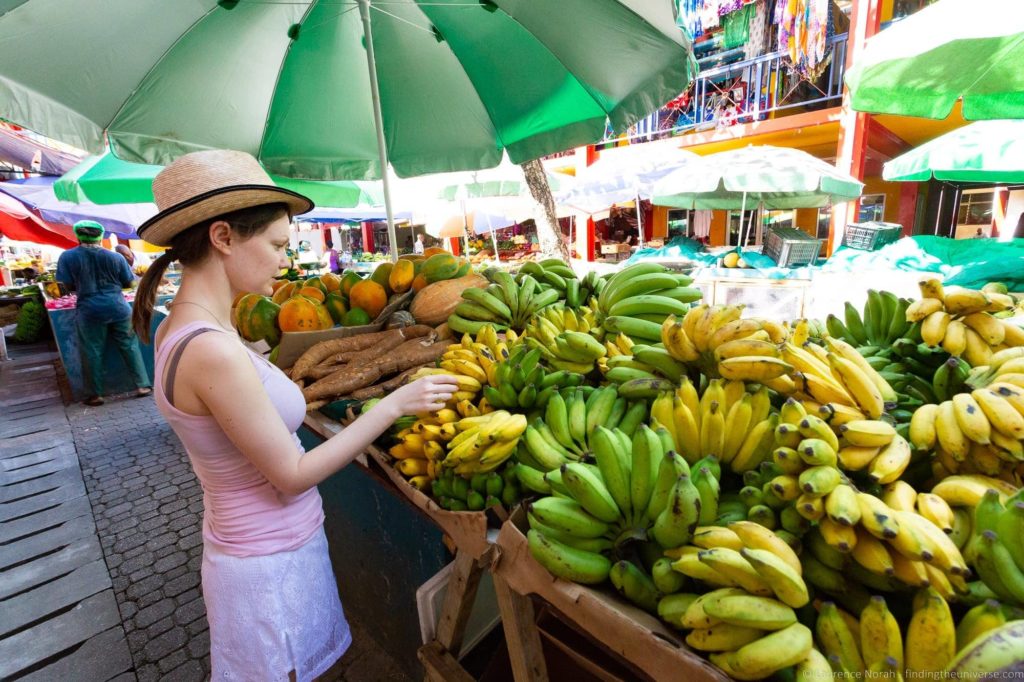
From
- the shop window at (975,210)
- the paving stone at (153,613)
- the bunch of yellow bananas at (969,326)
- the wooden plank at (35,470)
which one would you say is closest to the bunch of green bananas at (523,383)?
the bunch of yellow bananas at (969,326)

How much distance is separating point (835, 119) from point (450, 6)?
10.2 meters

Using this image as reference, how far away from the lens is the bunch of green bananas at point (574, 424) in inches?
53.7

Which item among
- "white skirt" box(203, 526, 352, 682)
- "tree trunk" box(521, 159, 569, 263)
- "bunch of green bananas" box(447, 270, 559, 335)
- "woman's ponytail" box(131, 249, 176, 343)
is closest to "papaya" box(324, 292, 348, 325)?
"bunch of green bananas" box(447, 270, 559, 335)

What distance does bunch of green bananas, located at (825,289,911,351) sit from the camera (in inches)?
66.9

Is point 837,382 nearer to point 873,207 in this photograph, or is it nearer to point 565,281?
point 565,281

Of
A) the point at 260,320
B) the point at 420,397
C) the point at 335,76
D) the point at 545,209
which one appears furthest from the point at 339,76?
the point at 545,209

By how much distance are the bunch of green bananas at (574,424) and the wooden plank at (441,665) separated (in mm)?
928

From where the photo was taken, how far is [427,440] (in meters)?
1.63

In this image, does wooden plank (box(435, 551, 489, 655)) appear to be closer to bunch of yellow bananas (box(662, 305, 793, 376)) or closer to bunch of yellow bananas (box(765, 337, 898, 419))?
bunch of yellow bananas (box(662, 305, 793, 376))

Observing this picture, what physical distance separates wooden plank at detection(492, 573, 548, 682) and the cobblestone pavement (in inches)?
56.6

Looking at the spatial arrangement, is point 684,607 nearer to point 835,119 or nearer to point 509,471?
point 509,471

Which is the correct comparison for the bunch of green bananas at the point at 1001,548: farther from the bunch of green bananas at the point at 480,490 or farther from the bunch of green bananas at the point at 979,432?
the bunch of green bananas at the point at 480,490

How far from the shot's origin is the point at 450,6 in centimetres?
321

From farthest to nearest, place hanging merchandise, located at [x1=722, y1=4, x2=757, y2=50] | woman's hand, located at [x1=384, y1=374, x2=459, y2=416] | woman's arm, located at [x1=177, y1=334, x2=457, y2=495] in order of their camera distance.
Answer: hanging merchandise, located at [x1=722, y1=4, x2=757, y2=50]
woman's hand, located at [x1=384, y1=374, x2=459, y2=416]
woman's arm, located at [x1=177, y1=334, x2=457, y2=495]
